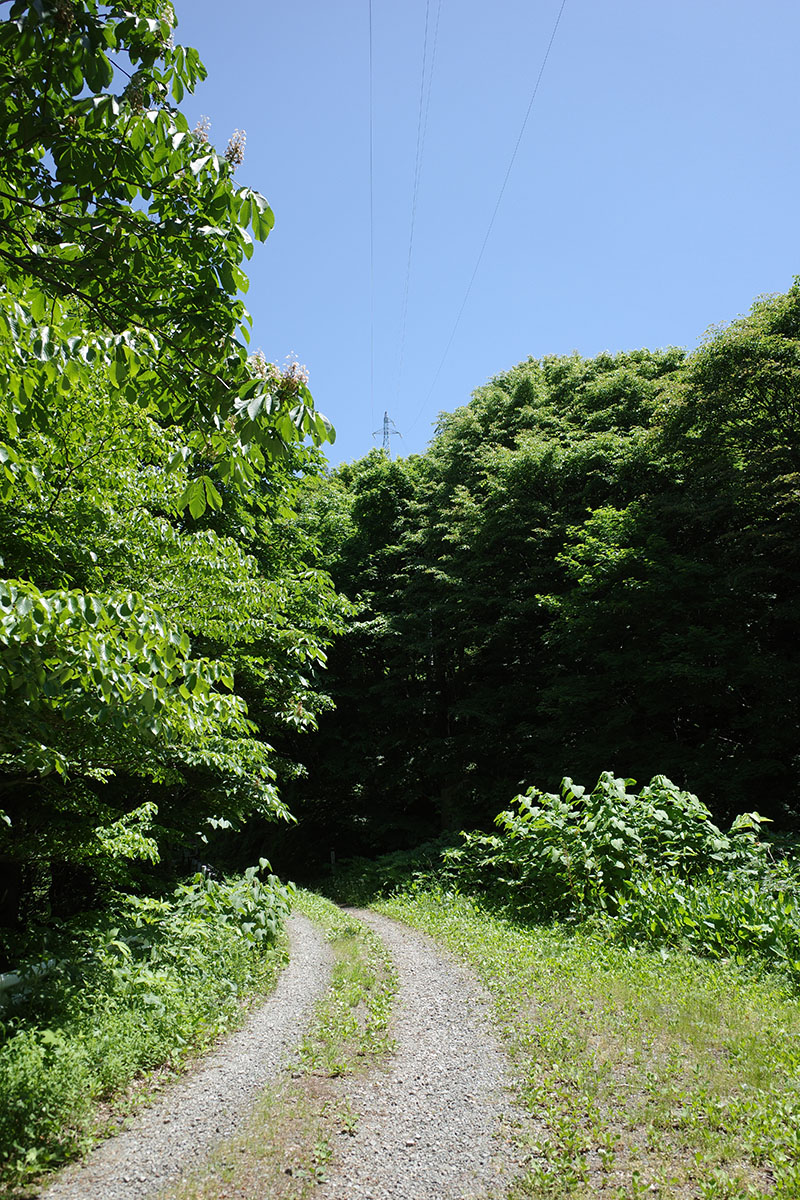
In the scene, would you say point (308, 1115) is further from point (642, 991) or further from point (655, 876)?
Result: point (655, 876)

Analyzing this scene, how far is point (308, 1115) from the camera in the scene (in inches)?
165

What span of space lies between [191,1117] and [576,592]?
14500mm

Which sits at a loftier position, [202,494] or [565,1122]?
[202,494]

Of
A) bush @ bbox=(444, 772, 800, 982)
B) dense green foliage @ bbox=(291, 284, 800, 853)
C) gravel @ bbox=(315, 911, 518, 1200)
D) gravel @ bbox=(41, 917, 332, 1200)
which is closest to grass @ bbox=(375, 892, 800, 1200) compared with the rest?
gravel @ bbox=(315, 911, 518, 1200)

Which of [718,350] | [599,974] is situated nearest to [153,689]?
[599,974]

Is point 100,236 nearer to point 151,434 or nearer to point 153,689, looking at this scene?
point 153,689

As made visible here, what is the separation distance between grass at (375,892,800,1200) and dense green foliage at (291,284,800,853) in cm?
907

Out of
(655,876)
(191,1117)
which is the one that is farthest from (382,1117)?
(655,876)

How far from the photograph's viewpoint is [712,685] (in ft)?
49.2

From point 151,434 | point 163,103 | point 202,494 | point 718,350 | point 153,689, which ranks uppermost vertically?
point 718,350

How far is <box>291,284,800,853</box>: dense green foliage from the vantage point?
48.6 ft

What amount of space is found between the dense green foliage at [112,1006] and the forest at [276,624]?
0.11 feet

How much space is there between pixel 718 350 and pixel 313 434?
1607 cm

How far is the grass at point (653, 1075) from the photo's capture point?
10.8 ft
